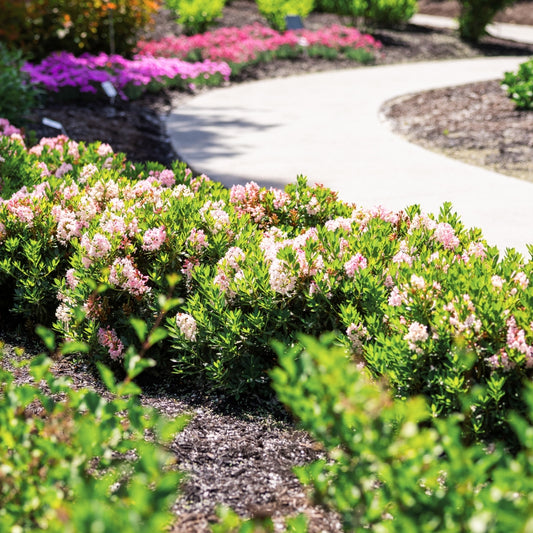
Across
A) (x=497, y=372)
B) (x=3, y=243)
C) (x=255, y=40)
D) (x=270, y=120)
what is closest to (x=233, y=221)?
(x=3, y=243)

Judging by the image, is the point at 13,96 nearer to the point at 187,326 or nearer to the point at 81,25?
the point at 81,25

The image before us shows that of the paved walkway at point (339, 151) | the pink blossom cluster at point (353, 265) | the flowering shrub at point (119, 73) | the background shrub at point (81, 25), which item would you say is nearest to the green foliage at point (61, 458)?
the pink blossom cluster at point (353, 265)

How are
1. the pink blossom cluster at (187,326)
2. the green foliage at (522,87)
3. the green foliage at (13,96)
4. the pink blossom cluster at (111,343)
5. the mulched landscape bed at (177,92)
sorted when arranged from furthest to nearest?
the green foliage at (522,87), the mulched landscape bed at (177,92), the green foliage at (13,96), the pink blossom cluster at (111,343), the pink blossom cluster at (187,326)

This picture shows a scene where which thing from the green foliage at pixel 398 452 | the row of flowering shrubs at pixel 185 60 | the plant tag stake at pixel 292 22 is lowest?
the row of flowering shrubs at pixel 185 60

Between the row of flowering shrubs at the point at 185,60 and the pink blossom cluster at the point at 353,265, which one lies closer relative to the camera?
the pink blossom cluster at the point at 353,265

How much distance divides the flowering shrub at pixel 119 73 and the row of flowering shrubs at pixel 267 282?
6067mm

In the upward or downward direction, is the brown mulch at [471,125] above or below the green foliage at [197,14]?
below

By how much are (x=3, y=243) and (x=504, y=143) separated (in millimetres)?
5924

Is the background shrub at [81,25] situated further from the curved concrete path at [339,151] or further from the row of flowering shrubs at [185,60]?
the curved concrete path at [339,151]

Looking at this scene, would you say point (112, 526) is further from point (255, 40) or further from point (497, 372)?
point (255, 40)

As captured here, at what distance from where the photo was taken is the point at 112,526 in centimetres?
130

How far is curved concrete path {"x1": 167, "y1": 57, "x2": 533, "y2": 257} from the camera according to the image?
6.02 m

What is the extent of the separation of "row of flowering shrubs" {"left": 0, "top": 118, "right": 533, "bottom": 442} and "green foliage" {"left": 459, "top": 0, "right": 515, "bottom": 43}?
15.6 meters

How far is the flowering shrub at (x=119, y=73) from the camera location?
10125mm
